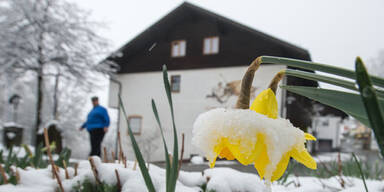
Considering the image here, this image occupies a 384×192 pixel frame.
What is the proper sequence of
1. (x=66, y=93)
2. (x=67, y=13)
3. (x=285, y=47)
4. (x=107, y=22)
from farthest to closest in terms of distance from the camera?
(x=66, y=93) → (x=107, y=22) → (x=67, y=13) → (x=285, y=47)

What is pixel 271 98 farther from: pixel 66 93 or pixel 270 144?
pixel 66 93

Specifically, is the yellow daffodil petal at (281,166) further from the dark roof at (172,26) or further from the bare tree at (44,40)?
the bare tree at (44,40)

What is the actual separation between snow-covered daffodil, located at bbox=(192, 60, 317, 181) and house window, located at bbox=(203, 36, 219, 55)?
9108 mm

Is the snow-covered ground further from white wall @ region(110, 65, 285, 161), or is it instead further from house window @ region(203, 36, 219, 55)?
house window @ region(203, 36, 219, 55)

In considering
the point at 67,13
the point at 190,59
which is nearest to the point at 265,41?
the point at 190,59

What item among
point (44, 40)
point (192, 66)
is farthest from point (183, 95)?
point (44, 40)

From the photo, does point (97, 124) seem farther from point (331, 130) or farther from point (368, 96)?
point (331, 130)

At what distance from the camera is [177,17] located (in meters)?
9.48

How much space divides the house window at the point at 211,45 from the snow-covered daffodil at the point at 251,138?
9108 millimetres

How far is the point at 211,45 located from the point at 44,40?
533 centimetres

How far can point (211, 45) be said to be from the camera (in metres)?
9.45

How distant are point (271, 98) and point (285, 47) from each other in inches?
276

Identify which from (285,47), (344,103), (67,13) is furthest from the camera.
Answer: (67,13)

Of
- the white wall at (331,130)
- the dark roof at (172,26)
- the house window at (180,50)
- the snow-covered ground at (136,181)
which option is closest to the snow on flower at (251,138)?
the snow-covered ground at (136,181)
